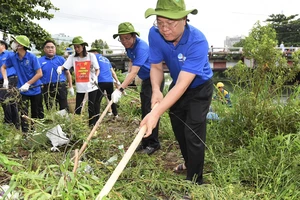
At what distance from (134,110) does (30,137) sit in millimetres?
2987

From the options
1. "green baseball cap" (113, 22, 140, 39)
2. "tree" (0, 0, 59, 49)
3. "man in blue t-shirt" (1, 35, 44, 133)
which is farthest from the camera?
"tree" (0, 0, 59, 49)

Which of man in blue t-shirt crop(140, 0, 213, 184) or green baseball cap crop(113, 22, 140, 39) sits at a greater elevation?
green baseball cap crop(113, 22, 140, 39)

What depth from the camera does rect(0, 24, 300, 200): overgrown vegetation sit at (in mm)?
2295

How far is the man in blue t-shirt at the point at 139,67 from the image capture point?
11.3ft

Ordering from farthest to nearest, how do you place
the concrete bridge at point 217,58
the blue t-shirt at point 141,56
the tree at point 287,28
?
the tree at point 287,28, the concrete bridge at point 217,58, the blue t-shirt at point 141,56

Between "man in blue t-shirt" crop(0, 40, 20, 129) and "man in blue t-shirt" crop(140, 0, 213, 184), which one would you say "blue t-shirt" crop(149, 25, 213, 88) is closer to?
"man in blue t-shirt" crop(140, 0, 213, 184)

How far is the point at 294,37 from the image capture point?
45469mm

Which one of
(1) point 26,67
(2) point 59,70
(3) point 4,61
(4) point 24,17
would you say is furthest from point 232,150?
(4) point 24,17

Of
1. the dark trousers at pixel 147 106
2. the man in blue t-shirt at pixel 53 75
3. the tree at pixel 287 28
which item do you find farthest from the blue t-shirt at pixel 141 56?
the tree at pixel 287 28

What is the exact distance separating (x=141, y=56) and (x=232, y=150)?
1425 mm

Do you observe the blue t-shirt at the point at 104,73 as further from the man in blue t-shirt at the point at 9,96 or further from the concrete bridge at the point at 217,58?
the concrete bridge at the point at 217,58

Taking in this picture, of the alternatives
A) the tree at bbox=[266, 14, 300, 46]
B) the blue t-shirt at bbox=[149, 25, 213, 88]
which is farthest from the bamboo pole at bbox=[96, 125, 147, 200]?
the tree at bbox=[266, 14, 300, 46]

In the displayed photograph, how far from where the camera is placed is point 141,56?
3.48m

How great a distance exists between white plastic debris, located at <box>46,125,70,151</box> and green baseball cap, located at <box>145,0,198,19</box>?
1744 millimetres
